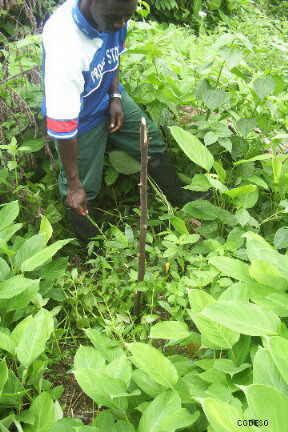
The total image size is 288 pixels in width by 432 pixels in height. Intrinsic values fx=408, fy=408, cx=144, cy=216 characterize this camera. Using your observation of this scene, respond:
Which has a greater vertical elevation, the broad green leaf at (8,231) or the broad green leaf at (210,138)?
the broad green leaf at (210,138)

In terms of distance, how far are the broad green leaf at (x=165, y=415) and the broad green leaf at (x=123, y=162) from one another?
5.20ft

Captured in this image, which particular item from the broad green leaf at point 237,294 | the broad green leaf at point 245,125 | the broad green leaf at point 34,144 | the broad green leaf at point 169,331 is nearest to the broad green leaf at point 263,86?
the broad green leaf at point 245,125

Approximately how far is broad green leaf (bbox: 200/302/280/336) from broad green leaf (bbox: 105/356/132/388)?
0.35 m

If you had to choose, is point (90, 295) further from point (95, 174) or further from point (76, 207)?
point (95, 174)

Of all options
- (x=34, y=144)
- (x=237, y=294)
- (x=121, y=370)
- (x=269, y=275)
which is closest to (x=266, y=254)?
(x=269, y=275)

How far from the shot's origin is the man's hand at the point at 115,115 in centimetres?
241

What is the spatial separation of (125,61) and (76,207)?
1.14 m

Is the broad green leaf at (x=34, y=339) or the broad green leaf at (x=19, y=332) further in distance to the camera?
the broad green leaf at (x=19, y=332)

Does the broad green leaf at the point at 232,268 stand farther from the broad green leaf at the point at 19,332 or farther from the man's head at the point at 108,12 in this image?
the man's head at the point at 108,12

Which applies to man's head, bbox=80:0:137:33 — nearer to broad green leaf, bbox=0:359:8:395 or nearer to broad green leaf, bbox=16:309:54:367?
broad green leaf, bbox=16:309:54:367

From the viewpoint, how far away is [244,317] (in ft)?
4.61

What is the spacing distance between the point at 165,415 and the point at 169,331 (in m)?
0.32

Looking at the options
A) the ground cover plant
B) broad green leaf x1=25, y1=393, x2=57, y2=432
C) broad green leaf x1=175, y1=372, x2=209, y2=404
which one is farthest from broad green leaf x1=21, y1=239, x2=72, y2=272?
broad green leaf x1=175, y1=372, x2=209, y2=404

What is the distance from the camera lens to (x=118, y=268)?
7.65 ft
